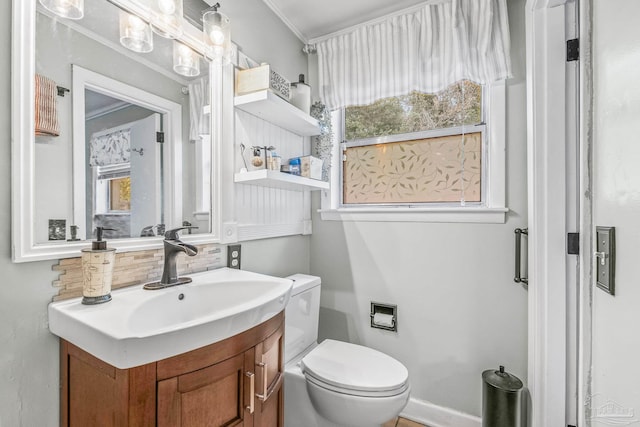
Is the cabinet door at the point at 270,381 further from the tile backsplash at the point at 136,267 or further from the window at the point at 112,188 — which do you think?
the window at the point at 112,188

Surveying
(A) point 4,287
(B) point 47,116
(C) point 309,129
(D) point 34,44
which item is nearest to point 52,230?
(A) point 4,287

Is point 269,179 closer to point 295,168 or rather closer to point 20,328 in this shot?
point 295,168

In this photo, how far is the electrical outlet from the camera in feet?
4.94

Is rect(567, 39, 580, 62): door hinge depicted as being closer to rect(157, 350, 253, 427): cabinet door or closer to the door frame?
the door frame

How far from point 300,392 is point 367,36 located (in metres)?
2.07

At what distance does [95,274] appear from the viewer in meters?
0.90

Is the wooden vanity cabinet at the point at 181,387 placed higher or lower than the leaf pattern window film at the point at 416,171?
lower

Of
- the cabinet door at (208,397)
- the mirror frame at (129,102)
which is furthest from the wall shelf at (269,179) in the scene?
the cabinet door at (208,397)

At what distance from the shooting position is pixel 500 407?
1.43m

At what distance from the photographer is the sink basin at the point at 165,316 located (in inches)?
Answer: 26.4

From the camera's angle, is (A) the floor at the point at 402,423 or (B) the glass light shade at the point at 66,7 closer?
(B) the glass light shade at the point at 66,7

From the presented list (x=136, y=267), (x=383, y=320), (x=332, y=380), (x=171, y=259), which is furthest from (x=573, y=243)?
(x=136, y=267)

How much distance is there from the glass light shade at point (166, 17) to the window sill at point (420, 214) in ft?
4.24

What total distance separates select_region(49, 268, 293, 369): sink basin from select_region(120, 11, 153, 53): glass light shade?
0.92 metres
